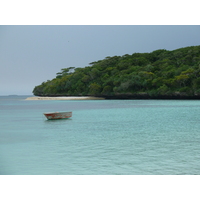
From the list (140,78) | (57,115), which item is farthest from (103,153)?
(140,78)

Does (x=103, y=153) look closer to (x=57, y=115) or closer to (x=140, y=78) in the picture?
(x=57, y=115)

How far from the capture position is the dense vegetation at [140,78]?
5762 cm

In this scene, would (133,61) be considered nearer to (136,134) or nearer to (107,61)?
(107,61)

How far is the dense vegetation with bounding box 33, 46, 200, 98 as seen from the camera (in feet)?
189

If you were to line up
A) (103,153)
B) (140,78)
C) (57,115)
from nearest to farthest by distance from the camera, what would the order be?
(103,153), (57,115), (140,78)

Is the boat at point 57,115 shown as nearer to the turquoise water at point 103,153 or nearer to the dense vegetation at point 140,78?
the turquoise water at point 103,153

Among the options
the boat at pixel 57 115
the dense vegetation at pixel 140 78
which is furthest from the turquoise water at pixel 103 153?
the dense vegetation at pixel 140 78

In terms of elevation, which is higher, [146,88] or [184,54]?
[184,54]

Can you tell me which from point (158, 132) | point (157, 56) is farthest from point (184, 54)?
point (158, 132)

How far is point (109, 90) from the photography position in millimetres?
67688

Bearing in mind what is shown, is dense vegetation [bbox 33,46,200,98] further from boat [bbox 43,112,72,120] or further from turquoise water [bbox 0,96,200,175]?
turquoise water [bbox 0,96,200,175]

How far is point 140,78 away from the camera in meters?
64.0

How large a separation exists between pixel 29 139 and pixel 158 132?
5.63 metres

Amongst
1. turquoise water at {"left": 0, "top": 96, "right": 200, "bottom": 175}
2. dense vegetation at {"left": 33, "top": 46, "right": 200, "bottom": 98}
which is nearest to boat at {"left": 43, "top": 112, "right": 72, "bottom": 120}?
turquoise water at {"left": 0, "top": 96, "right": 200, "bottom": 175}
